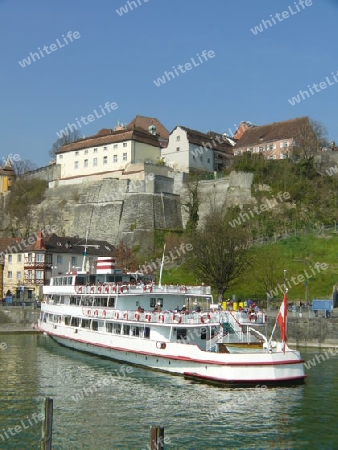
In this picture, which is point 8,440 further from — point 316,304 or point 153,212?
point 153,212

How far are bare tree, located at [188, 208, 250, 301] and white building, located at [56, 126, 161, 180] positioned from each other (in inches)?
1222

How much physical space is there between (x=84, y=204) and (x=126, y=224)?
9.11m

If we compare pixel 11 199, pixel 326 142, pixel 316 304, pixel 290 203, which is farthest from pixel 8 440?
pixel 11 199

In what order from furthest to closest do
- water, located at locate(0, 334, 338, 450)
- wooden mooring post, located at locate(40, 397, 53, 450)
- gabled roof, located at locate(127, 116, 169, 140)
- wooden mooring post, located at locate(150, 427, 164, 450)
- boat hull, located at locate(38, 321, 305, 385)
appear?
gabled roof, located at locate(127, 116, 169, 140) < boat hull, located at locate(38, 321, 305, 385) < water, located at locate(0, 334, 338, 450) < wooden mooring post, located at locate(40, 397, 53, 450) < wooden mooring post, located at locate(150, 427, 164, 450)

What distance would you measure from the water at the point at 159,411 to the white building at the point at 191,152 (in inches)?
2207

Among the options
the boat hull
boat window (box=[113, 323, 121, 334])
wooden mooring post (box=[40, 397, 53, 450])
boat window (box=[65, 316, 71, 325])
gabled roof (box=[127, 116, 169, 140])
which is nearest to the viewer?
wooden mooring post (box=[40, 397, 53, 450])

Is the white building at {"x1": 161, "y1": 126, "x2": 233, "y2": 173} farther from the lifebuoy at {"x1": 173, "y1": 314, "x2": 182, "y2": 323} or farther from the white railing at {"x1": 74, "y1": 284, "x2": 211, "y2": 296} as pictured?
the lifebuoy at {"x1": 173, "y1": 314, "x2": 182, "y2": 323}

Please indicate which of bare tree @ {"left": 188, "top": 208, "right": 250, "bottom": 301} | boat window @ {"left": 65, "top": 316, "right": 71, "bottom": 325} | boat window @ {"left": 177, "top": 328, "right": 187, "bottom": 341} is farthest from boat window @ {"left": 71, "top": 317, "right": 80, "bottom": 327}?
bare tree @ {"left": 188, "top": 208, "right": 250, "bottom": 301}

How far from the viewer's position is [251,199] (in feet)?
248

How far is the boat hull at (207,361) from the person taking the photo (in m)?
27.5

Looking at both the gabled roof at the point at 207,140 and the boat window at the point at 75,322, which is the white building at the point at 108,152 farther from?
the boat window at the point at 75,322

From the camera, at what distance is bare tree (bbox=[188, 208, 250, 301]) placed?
55.2m

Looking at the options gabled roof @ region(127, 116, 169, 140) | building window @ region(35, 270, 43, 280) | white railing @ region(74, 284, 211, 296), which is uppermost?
gabled roof @ region(127, 116, 169, 140)

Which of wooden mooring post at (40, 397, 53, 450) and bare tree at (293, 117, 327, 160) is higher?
bare tree at (293, 117, 327, 160)
